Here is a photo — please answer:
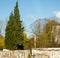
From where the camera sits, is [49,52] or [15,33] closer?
[49,52]

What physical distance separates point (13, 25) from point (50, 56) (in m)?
10.5

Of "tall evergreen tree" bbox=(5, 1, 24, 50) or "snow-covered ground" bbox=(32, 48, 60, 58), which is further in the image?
"tall evergreen tree" bbox=(5, 1, 24, 50)

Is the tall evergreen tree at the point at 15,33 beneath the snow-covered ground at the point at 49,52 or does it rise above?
above

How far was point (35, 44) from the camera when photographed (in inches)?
862

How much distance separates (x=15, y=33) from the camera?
15.8m

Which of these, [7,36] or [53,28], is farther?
[53,28]

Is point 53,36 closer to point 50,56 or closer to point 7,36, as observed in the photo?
point 7,36

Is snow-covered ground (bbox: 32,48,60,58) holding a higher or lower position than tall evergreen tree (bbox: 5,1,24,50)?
lower

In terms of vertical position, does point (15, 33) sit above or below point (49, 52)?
above

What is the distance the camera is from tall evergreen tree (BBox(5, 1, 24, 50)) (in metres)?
15.2

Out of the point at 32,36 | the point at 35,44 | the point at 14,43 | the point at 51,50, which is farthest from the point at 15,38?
the point at 51,50

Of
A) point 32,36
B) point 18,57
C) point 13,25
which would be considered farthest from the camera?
point 32,36

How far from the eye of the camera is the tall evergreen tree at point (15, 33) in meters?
15.2

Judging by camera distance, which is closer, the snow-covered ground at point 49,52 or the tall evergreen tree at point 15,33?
the snow-covered ground at point 49,52
